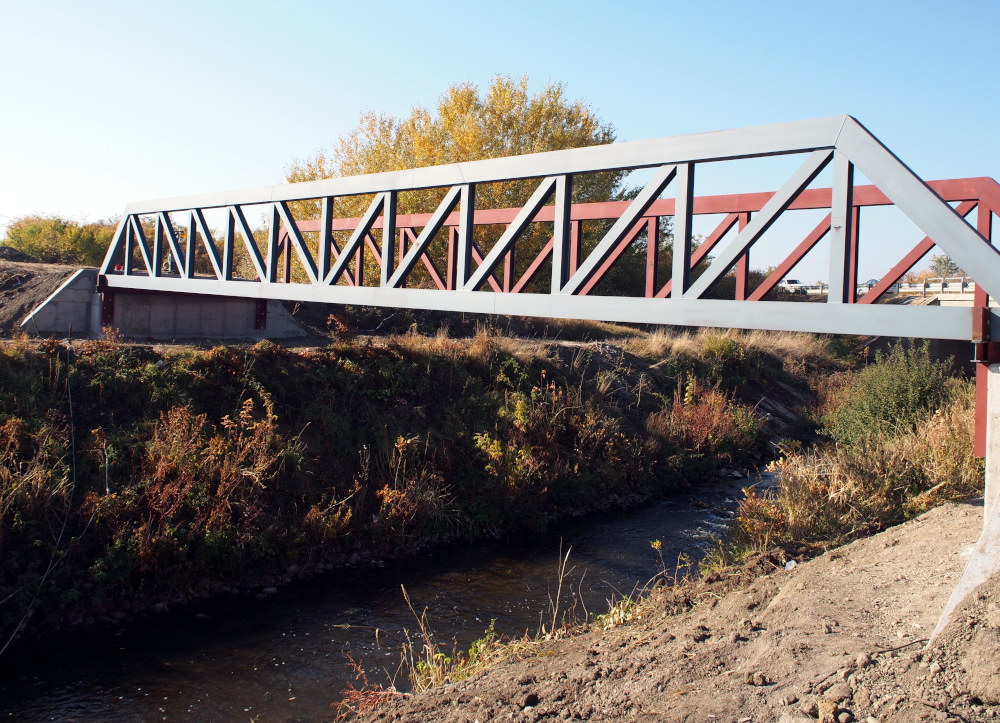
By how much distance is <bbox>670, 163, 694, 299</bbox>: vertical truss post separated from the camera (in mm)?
6922

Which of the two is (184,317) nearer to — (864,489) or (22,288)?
(22,288)

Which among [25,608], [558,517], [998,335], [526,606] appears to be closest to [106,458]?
[25,608]

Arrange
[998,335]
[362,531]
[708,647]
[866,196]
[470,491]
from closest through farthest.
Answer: [998,335] → [708,647] → [866,196] → [362,531] → [470,491]

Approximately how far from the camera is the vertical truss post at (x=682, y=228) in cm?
692

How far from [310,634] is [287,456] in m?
3.89

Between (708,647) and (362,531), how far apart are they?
281 inches

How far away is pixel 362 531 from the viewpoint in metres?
12.4

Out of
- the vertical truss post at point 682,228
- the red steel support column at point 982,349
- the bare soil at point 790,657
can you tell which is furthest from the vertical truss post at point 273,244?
the red steel support column at point 982,349

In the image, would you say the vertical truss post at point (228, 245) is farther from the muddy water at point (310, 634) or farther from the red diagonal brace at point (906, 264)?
the red diagonal brace at point (906, 264)

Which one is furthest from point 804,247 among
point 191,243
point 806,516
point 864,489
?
point 191,243

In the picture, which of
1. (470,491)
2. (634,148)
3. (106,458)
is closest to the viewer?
(634,148)

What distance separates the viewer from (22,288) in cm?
1894

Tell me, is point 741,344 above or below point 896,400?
above

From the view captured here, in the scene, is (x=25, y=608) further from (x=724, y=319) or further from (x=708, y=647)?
(x=724, y=319)
